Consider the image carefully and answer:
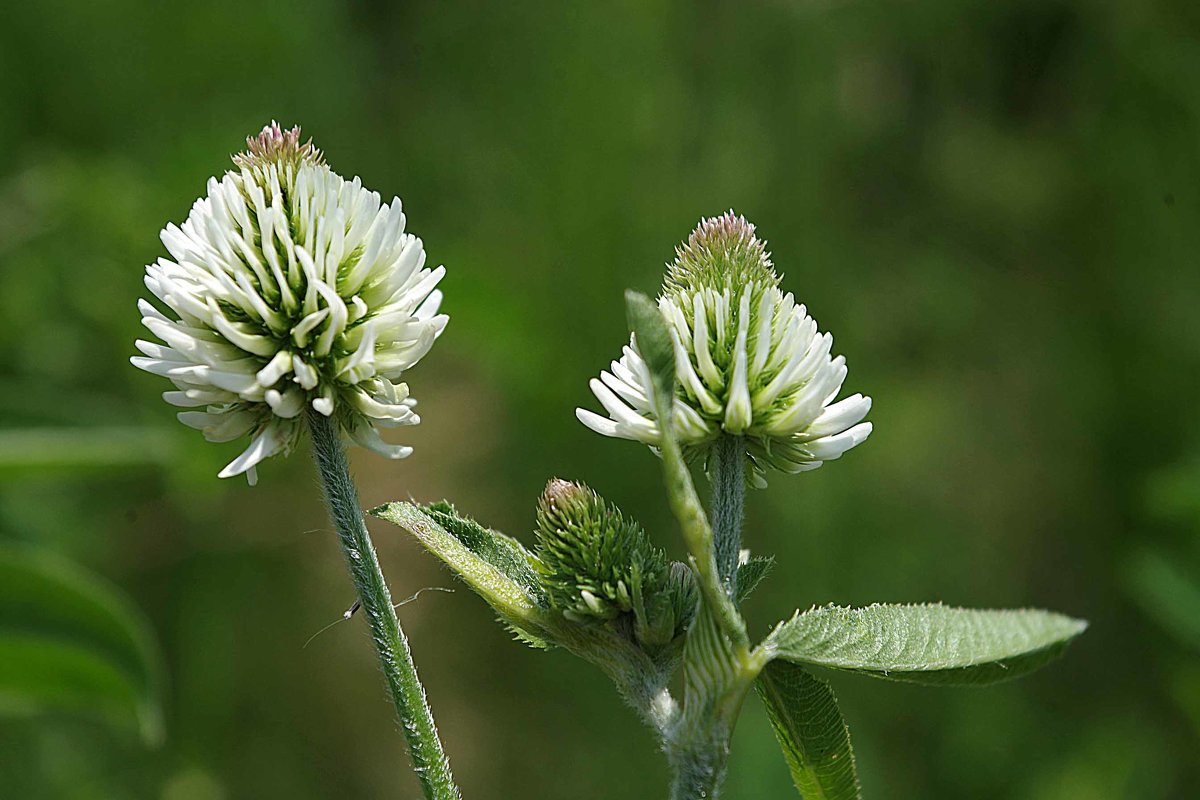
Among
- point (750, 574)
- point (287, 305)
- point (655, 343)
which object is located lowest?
point (750, 574)

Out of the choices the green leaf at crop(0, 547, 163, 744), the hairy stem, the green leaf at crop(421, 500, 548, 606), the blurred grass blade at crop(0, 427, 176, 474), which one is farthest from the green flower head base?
the blurred grass blade at crop(0, 427, 176, 474)

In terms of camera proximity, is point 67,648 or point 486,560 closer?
point 486,560

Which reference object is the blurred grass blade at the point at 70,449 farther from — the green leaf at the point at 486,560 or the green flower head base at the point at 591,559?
the green flower head base at the point at 591,559

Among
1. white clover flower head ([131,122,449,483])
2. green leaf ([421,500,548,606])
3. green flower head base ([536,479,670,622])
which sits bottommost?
green flower head base ([536,479,670,622])

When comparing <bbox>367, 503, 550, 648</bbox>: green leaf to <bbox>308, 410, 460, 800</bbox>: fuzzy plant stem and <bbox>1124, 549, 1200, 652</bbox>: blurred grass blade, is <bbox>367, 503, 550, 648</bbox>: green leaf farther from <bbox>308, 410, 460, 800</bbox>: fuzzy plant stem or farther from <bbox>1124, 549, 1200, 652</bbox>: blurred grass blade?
<bbox>1124, 549, 1200, 652</bbox>: blurred grass blade

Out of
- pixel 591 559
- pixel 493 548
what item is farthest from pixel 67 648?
pixel 591 559

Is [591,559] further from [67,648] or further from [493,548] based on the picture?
[67,648]

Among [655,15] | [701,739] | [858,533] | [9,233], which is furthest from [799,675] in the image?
[655,15]
